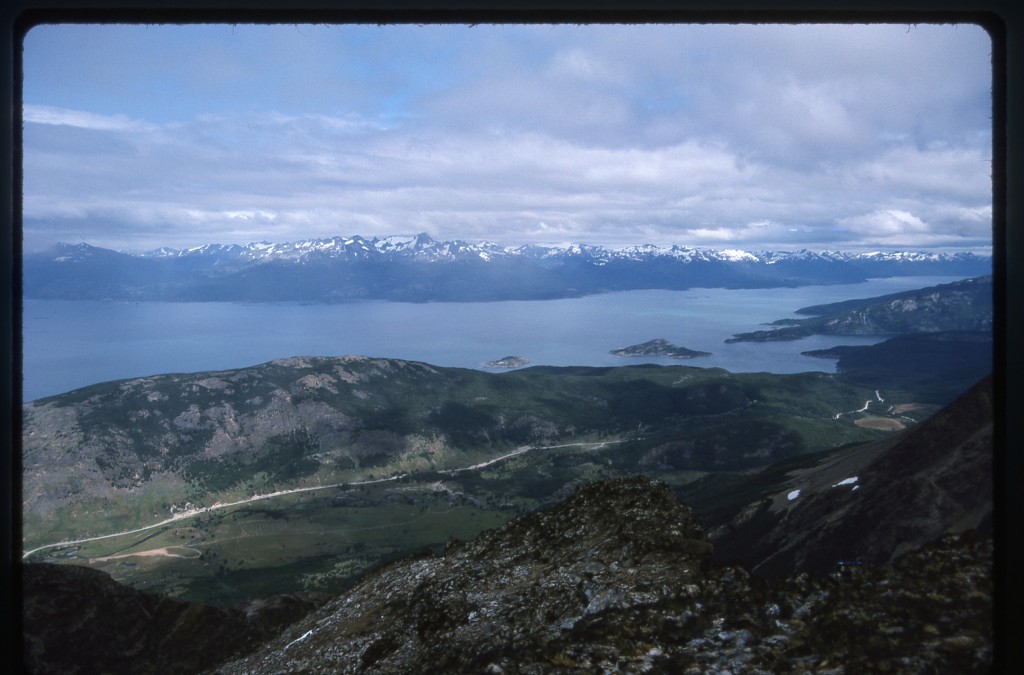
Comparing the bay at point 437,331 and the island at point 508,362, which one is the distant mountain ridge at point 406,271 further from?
the island at point 508,362

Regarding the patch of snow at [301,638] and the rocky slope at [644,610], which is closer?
the rocky slope at [644,610]

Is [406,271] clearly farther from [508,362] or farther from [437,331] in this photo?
[508,362]

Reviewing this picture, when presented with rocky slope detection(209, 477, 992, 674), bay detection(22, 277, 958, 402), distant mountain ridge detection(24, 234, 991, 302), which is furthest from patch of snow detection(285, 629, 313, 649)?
distant mountain ridge detection(24, 234, 991, 302)

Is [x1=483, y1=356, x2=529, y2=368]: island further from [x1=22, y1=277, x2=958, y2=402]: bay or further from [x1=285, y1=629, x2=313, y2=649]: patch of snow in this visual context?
[x1=285, y1=629, x2=313, y2=649]: patch of snow

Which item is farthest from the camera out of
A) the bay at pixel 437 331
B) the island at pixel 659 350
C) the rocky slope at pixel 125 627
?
the island at pixel 659 350

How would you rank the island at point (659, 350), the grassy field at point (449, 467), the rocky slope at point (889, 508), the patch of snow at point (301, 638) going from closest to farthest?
the rocky slope at point (889, 508)
the patch of snow at point (301, 638)
the grassy field at point (449, 467)
the island at point (659, 350)

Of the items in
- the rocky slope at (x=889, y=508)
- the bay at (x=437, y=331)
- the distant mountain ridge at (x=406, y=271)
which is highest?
the distant mountain ridge at (x=406, y=271)

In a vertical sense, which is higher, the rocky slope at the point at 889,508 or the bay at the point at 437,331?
the bay at the point at 437,331

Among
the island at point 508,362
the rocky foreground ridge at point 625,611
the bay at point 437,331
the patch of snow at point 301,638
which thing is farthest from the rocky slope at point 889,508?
the island at point 508,362
